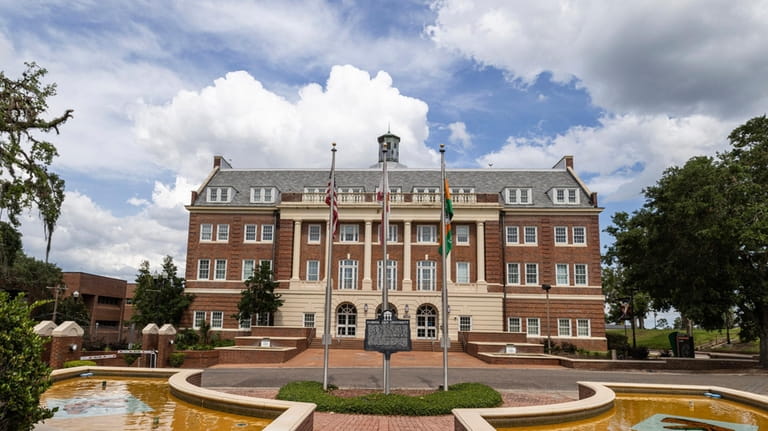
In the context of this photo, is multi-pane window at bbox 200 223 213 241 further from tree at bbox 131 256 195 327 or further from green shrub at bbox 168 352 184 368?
green shrub at bbox 168 352 184 368

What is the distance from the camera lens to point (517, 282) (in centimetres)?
4428

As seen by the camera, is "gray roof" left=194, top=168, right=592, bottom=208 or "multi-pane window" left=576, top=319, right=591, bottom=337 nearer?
"multi-pane window" left=576, top=319, right=591, bottom=337

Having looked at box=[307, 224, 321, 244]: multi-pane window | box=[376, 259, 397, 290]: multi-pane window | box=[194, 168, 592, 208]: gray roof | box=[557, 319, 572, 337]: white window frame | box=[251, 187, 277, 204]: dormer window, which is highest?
box=[194, 168, 592, 208]: gray roof

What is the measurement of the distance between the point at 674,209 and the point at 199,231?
36921 millimetres

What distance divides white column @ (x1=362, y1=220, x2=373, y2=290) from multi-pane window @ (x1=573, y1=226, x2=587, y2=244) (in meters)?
17.5

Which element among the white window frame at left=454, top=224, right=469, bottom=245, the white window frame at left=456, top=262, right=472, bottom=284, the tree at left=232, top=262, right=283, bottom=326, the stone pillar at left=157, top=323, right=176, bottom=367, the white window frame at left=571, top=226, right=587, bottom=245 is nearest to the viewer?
the stone pillar at left=157, top=323, right=176, bottom=367

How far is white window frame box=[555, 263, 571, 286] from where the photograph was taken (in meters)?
43.9

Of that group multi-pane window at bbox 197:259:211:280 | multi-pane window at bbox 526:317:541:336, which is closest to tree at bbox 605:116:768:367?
multi-pane window at bbox 526:317:541:336

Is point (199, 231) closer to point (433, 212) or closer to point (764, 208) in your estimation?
point (433, 212)

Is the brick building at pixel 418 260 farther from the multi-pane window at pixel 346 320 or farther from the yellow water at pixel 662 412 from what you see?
the yellow water at pixel 662 412

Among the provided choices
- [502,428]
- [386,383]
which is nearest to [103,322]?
[386,383]

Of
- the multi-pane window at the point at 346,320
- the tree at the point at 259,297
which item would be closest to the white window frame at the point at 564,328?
the multi-pane window at the point at 346,320

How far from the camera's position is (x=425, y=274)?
43.7 m

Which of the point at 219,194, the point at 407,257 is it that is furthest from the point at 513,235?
the point at 219,194
